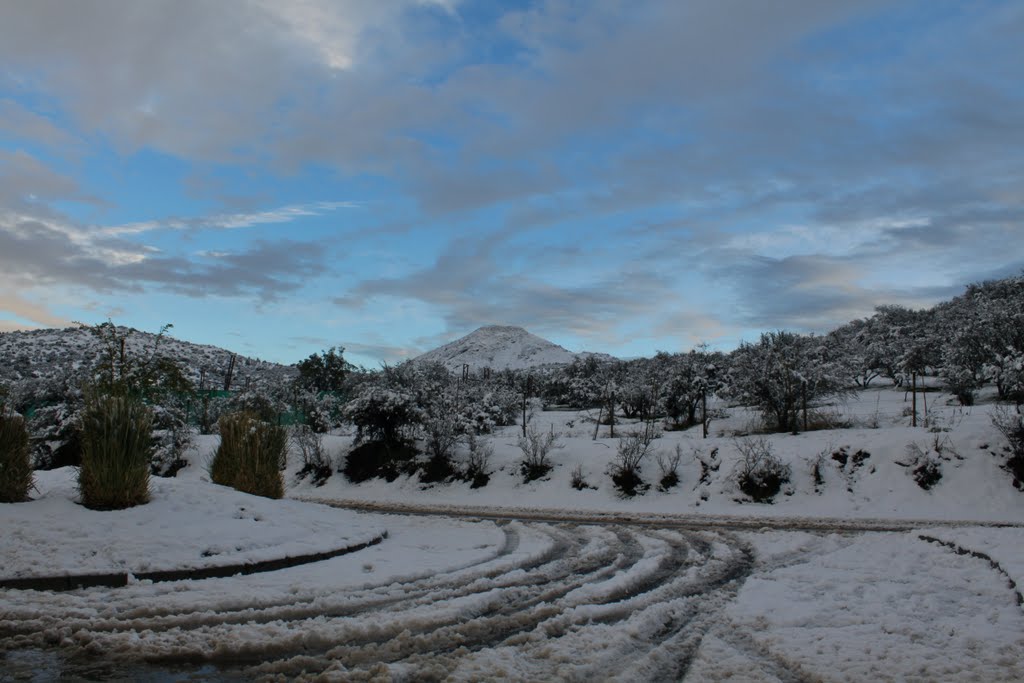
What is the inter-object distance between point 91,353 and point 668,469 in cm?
3441

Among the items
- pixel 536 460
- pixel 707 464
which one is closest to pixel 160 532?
pixel 536 460

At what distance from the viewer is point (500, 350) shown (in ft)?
485

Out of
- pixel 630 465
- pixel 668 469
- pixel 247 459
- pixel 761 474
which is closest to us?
pixel 247 459

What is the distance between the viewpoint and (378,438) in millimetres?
27609

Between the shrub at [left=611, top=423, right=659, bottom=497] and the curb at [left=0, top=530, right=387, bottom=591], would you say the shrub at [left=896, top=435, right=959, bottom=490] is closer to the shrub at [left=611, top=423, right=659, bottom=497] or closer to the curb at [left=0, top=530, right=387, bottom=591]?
the shrub at [left=611, top=423, right=659, bottom=497]

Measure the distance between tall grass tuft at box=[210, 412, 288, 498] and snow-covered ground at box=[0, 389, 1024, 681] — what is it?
2.29 m

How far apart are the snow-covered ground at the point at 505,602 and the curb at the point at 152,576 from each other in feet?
0.67

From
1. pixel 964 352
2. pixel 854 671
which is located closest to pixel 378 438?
pixel 854 671

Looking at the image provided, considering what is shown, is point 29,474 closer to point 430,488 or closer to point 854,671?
point 854,671

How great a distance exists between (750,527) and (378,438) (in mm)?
17005

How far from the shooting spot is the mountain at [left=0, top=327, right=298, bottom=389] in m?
45.8

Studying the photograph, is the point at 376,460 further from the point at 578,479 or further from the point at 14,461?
the point at 14,461

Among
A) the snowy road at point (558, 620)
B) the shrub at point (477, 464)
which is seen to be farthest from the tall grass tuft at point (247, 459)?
the shrub at point (477, 464)

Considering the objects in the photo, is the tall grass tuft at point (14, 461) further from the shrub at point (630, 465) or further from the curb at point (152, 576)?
the shrub at point (630, 465)
